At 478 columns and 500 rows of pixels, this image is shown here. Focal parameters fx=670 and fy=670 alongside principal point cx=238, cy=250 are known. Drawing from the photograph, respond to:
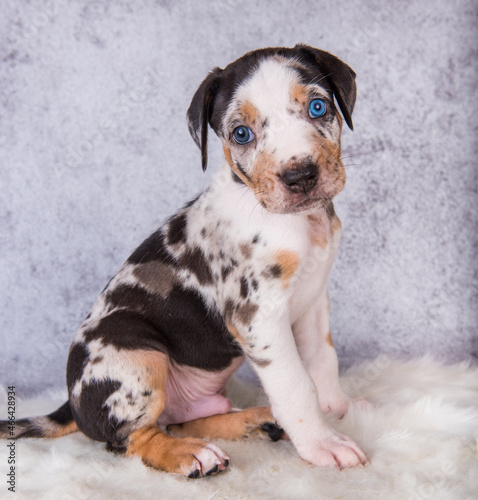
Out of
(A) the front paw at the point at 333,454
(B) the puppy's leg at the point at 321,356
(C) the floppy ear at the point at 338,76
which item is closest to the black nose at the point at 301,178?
(C) the floppy ear at the point at 338,76

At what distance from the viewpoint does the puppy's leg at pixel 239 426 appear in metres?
4.44

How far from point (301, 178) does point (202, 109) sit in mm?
888

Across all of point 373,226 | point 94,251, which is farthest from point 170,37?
point 373,226

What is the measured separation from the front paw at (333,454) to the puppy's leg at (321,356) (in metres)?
0.74

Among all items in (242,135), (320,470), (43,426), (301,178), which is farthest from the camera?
(43,426)

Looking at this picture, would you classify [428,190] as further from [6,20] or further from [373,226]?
[6,20]

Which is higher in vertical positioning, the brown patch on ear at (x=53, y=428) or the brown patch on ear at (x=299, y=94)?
the brown patch on ear at (x=299, y=94)

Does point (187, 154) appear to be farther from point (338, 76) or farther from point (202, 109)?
point (338, 76)

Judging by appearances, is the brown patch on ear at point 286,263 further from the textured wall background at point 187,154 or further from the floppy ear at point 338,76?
the textured wall background at point 187,154

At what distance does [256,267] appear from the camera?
4078 mm

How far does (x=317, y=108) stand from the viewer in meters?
3.99

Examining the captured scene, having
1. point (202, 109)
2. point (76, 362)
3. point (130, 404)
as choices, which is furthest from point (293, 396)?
point (202, 109)

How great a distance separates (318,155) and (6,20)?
3.85 m

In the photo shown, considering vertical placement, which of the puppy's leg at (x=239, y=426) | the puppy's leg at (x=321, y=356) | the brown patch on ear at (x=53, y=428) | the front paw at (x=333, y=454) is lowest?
the brown patch on ear at (x=53, y=428)
